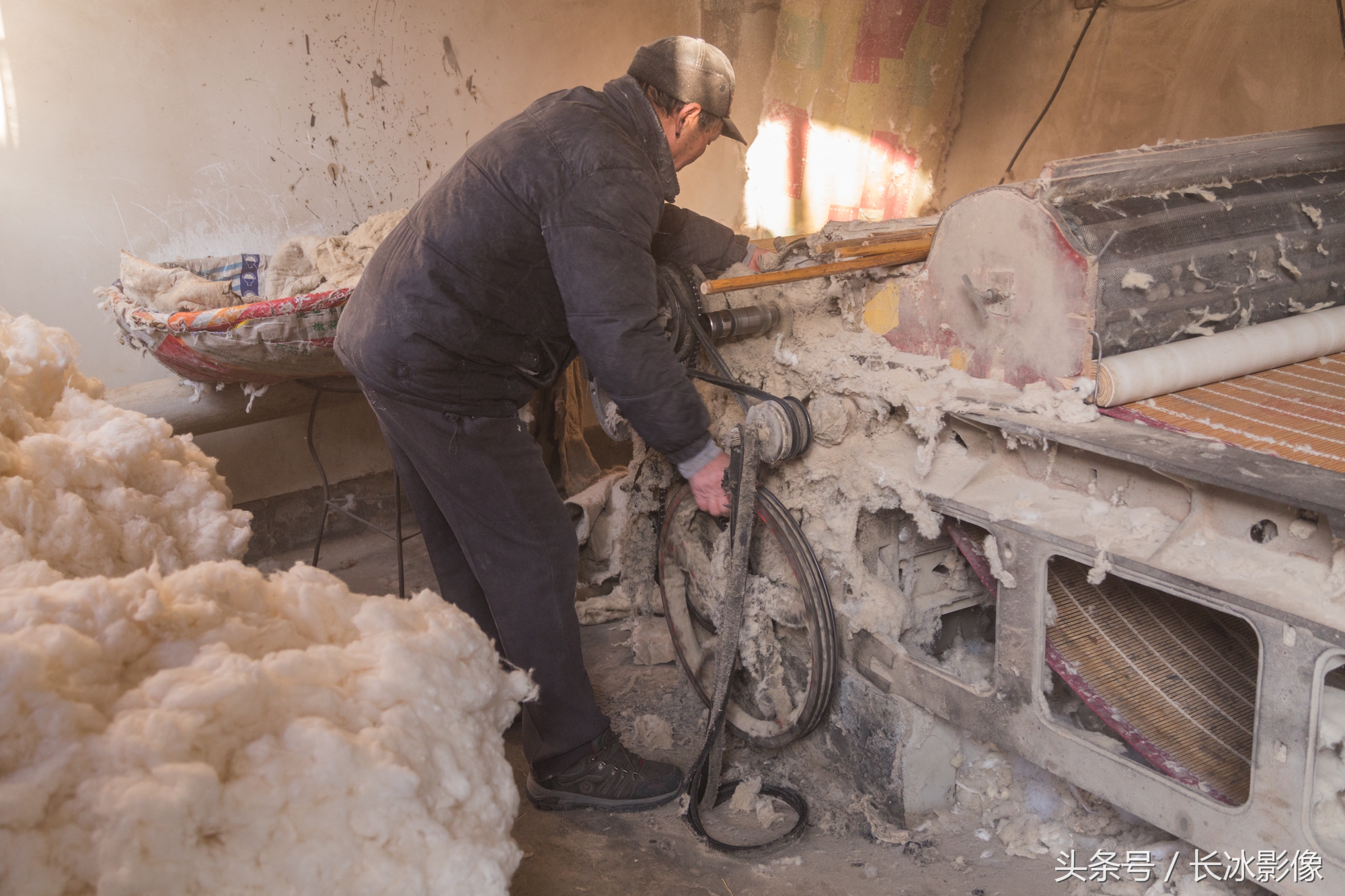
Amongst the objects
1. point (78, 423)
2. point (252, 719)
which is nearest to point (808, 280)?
point (78, 423)

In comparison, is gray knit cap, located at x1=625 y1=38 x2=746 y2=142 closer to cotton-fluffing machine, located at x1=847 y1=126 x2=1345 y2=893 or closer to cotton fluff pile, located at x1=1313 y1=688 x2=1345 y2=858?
cotton-fluffing machine, located at x1=847 y1=126 x2=1345 y2=893

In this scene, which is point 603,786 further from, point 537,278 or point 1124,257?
point 1124,257

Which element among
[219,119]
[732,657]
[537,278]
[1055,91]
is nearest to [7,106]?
[219,119]

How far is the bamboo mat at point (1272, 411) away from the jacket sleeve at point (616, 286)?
97 centimetres

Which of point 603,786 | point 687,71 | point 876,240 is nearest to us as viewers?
point 687,71

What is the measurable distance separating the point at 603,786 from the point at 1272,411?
1846 millimetres

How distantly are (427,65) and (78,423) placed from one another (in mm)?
3428

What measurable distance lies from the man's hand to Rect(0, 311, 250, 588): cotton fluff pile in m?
1.06

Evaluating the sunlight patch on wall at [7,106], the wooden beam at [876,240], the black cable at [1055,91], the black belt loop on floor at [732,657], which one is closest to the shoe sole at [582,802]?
the black belt loop on floor at [732,657]

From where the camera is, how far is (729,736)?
2.68 m

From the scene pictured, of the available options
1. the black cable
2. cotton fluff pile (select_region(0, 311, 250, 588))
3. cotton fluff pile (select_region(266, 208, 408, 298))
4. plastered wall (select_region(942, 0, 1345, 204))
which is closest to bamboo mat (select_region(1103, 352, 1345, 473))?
cotton fluff pile (select_region(0, 311, 250, 588))

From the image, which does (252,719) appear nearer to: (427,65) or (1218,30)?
(427,65)

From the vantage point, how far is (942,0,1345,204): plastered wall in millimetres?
3672

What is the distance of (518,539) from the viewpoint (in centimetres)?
226
